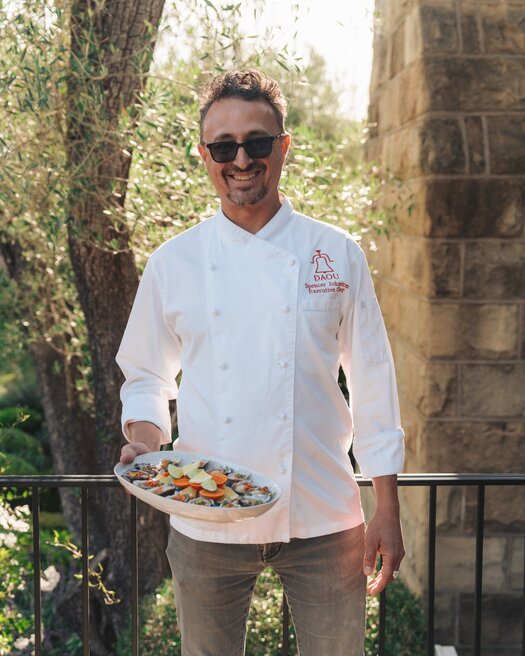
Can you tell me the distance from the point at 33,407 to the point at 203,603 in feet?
29.3

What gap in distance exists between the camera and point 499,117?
12.2ft

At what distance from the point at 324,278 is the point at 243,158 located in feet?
1.03

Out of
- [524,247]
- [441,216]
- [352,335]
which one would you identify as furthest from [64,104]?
[352,335]

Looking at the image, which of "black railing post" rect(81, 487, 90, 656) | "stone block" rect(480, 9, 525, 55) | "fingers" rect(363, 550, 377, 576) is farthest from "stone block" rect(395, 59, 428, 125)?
"fingers" rect(363, 550, 377, 576)

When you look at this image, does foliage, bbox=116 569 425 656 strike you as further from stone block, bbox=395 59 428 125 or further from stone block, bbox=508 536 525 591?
stone block, bbox=395 59 428 125

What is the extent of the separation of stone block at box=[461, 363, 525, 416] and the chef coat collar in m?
2.17

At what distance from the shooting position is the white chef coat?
5.72 feet

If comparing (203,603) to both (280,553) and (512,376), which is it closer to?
(280,553)

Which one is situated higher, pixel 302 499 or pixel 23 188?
pixel 23 188

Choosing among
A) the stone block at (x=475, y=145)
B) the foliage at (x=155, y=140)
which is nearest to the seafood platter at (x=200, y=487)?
the foliage at (x=155, y=140)

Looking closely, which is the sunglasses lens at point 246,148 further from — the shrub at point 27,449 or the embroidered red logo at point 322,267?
the shrub at point 27,449

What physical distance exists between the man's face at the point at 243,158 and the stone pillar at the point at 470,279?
2.07m

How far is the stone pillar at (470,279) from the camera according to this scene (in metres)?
3.72

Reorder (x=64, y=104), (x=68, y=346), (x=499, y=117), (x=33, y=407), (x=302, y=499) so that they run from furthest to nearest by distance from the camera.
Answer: (x=33, y=407) < (x=68, y=346) < (x=64, y=104) < (x=499, y=117) < (x=302, y=499)
